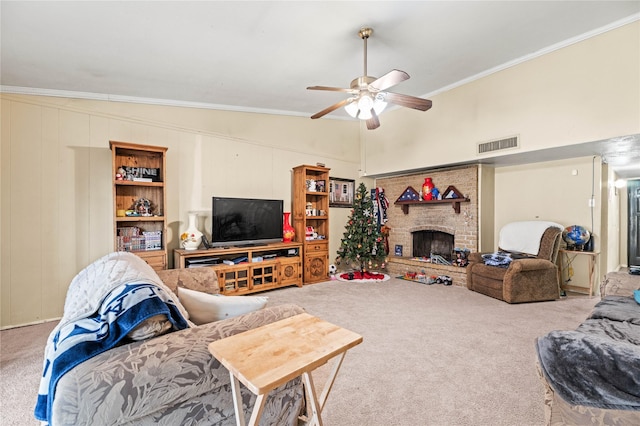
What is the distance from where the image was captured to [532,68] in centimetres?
369

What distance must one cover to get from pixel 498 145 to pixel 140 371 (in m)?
4.64

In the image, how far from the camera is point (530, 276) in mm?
3684

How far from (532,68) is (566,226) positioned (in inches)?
90.8

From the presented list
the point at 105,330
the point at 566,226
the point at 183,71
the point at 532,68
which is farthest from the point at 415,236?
the point at 105,330

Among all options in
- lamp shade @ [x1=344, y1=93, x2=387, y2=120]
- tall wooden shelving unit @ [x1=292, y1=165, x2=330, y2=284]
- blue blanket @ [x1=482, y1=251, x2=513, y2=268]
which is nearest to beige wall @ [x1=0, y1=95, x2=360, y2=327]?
tall wooden shelving unit @ [x1=292, y1=165, x2=330, y2=284]

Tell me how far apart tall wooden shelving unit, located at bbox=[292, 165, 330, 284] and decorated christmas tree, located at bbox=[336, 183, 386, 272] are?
49 cm

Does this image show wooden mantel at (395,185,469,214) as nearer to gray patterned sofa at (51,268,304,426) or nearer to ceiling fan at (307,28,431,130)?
ceiling fan at (307,28,431,130)

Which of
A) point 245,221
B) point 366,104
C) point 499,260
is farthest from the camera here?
point 245,221

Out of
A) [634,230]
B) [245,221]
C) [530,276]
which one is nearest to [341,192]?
[245,221]

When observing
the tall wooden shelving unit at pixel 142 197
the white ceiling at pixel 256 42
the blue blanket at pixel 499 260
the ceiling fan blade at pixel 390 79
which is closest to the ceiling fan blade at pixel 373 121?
the ceiling fan blade at pixel 390 79

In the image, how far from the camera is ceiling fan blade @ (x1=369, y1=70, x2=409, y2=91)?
2.25 meters

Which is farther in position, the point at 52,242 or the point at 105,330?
the point at 52,242

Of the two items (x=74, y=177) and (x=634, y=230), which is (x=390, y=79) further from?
(x=634, y=230)

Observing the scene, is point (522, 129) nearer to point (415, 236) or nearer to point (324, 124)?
point (415, 236)
